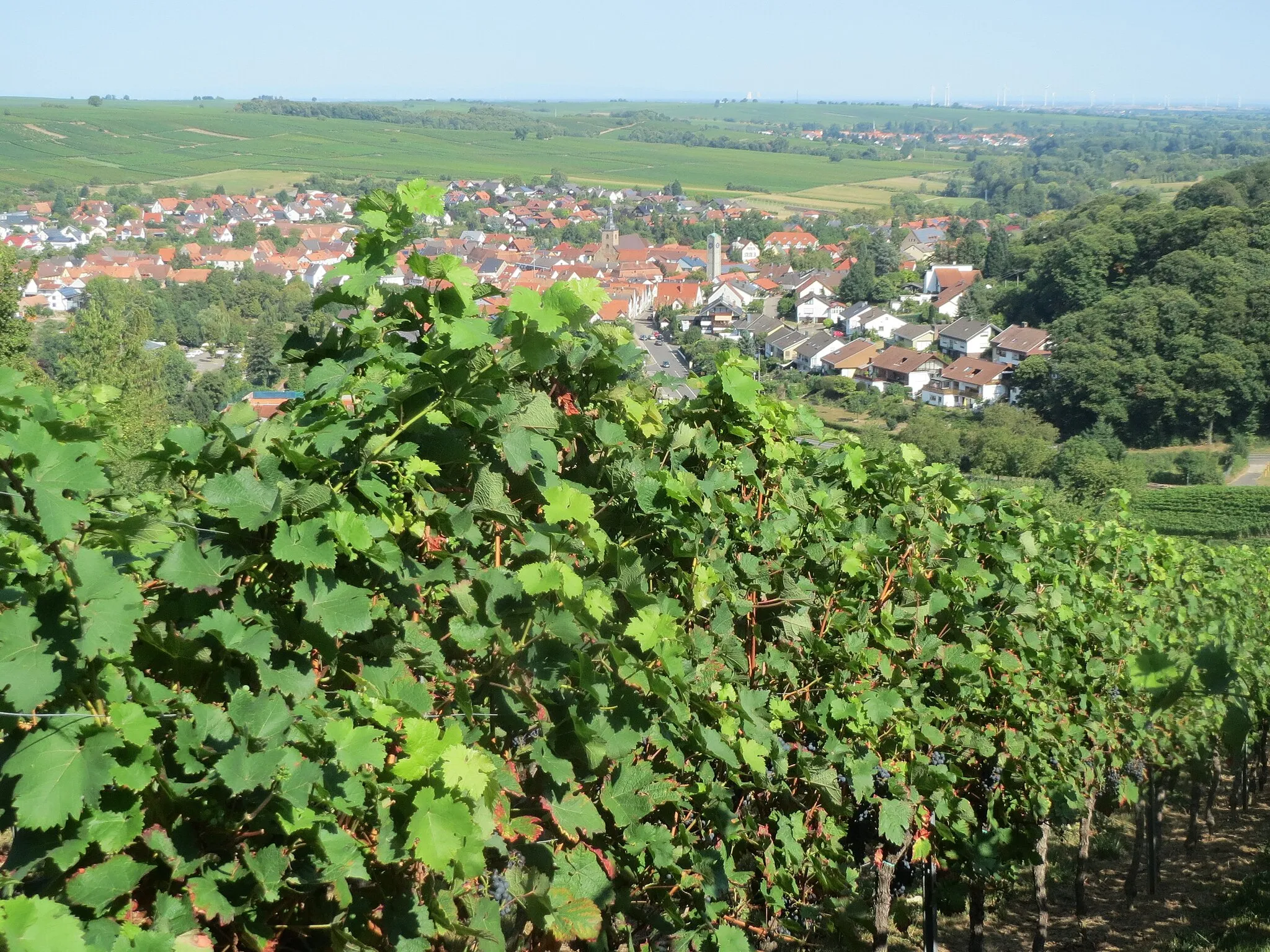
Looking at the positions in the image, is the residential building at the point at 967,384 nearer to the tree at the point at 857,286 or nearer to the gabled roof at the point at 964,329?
the gabled roof at the point at 964,329

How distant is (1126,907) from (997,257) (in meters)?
90.2

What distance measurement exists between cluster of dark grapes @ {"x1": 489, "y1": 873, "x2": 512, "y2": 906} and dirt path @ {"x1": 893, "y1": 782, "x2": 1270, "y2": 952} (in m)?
4.70

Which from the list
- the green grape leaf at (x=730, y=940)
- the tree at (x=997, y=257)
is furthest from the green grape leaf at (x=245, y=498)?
the tree at (x=997, y=257)

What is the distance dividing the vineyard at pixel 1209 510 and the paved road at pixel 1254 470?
4.11m

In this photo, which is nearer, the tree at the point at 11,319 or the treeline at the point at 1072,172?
the tree at the point at 11,319

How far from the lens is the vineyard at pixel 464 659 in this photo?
1599 millimetres

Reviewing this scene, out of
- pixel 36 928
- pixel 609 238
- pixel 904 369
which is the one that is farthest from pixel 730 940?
pixel 609 238

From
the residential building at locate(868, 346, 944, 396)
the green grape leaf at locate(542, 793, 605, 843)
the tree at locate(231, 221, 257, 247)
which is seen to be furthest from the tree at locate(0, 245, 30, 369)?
the tree at locate(231, 221, 257, 247)

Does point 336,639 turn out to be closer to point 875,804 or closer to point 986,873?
point 875,804

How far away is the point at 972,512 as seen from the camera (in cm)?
482

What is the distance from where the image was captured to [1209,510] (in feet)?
125

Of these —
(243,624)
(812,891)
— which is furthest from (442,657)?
(812,891)

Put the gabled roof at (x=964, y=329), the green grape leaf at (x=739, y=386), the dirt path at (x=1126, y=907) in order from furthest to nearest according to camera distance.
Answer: the gabled roof at (x=964, y=329) → the dirt path at (x=1126, y=907) → the green grape leaf at (x=739, y=386)

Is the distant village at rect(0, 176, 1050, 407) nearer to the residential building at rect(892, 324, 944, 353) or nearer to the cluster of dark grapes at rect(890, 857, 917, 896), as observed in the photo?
the residential building at rect(892, 324, 944, 353)
